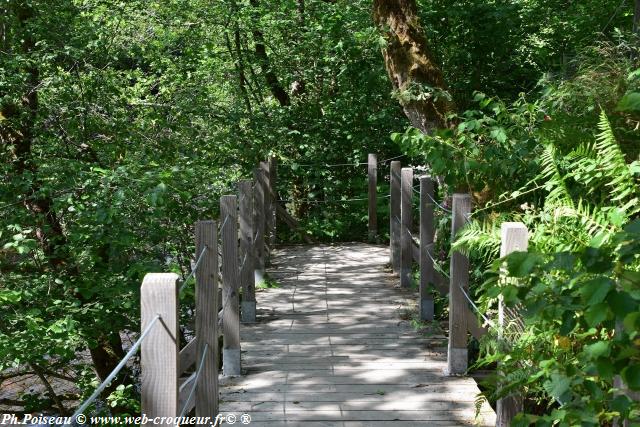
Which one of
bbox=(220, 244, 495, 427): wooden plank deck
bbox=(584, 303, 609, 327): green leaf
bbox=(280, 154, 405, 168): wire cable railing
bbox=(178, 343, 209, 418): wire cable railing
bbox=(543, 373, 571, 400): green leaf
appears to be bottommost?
bbox=(220, 244, 495, 427): wooden plank deck

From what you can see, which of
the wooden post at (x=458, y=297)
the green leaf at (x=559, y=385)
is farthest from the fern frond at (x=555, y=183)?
the green leaf at (x=559, y=385)

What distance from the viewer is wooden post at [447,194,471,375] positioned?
219 inches

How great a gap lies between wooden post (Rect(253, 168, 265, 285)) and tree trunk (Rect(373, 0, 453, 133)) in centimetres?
184

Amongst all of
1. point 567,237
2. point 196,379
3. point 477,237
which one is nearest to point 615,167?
point 567,237

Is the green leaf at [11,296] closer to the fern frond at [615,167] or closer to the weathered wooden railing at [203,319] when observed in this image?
the weathered wooden railing at [203,319]

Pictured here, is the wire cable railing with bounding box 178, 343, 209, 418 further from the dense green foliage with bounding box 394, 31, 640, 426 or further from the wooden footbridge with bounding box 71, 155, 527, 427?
the dense green foliage with bounding box 394, 31, 640, 426

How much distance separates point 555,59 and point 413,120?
438 centimetres

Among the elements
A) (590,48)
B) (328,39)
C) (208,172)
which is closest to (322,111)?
(328,39)

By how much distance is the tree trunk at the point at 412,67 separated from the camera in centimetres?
826

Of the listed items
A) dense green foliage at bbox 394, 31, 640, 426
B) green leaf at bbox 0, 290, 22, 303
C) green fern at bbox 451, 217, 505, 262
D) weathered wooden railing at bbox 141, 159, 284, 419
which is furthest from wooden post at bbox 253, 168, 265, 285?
green fern at bbox 451, 217, 505, 262

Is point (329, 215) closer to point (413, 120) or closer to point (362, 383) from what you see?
point (413, 120)

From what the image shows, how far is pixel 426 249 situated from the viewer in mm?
6930

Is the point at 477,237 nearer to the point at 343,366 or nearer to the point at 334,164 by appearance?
the point at 343,366

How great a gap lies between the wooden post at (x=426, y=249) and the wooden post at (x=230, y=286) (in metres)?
1.90
